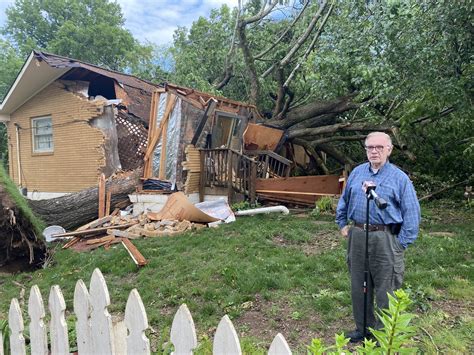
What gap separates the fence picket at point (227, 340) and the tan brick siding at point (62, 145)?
1095 centimetres

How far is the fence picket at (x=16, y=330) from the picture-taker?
222 cm

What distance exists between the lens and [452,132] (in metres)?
12.0

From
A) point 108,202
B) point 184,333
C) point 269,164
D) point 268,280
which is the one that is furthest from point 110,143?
point 184,333

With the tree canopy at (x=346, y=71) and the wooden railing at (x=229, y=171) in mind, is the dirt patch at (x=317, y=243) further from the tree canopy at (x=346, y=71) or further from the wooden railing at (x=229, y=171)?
the wooden railing at (x=229, y=171)

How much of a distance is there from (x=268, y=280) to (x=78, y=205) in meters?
6.44

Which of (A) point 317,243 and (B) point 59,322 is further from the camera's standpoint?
(A) point 317,243

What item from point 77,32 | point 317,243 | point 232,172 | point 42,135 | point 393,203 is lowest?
point 317,243

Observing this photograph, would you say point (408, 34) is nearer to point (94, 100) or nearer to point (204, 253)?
point (204, 253)

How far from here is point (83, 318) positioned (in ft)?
6.61

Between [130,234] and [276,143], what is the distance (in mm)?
6631

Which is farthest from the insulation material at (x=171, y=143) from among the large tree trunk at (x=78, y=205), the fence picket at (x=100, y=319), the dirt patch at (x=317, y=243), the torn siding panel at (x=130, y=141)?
the fence picket at (x=100, y=319)

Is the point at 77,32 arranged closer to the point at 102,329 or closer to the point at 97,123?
the point at 97,123

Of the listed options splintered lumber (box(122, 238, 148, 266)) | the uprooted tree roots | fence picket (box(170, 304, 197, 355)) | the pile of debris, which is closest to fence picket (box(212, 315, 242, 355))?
fence picket (box(170, 304, 197, 355))

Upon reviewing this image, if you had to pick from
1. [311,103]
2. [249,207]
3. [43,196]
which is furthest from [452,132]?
[43,196]
